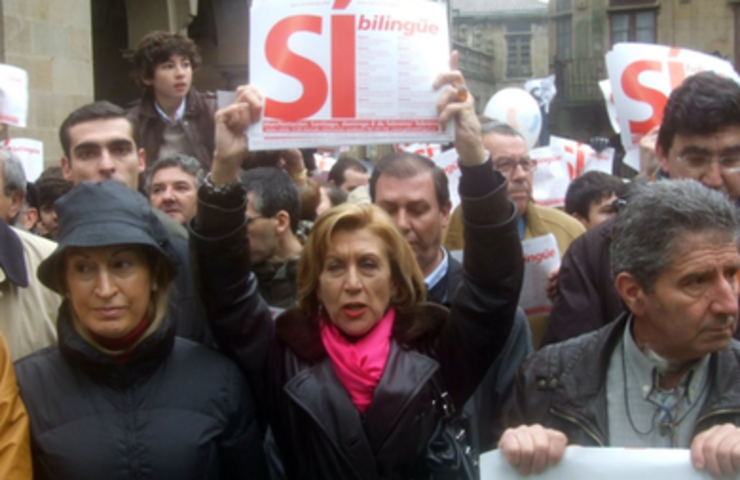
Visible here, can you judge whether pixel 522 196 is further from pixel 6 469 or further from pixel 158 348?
pixel 6 469

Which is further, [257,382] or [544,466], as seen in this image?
[257,382]

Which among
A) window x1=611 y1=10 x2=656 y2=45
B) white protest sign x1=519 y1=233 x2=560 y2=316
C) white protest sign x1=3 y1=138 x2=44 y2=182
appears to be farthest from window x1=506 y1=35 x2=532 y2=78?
white protest sign x1=519 y1=233 x2=560 y2=316

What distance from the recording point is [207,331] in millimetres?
2969

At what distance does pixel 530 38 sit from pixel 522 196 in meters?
52.3

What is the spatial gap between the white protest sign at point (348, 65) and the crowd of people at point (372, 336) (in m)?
0.10

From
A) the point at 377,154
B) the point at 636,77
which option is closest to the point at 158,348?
the point at 636,77

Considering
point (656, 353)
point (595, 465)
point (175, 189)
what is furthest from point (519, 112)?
point (595, 465)

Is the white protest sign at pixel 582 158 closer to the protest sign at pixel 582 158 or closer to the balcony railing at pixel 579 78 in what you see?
the protest sign at pixel 582 158

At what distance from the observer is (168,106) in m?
5.26

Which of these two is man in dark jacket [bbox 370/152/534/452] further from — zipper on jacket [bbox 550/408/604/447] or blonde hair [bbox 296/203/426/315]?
zipper on jacket [bbox 550/408/604/447]

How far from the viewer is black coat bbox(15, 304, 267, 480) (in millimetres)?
2416

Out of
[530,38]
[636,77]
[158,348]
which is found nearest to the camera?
[158,348]

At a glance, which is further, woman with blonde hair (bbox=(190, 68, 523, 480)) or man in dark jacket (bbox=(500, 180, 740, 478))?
woman with blonde hair (bbox=(190, 68, 523, 480))

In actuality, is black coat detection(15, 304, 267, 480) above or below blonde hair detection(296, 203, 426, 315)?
below
